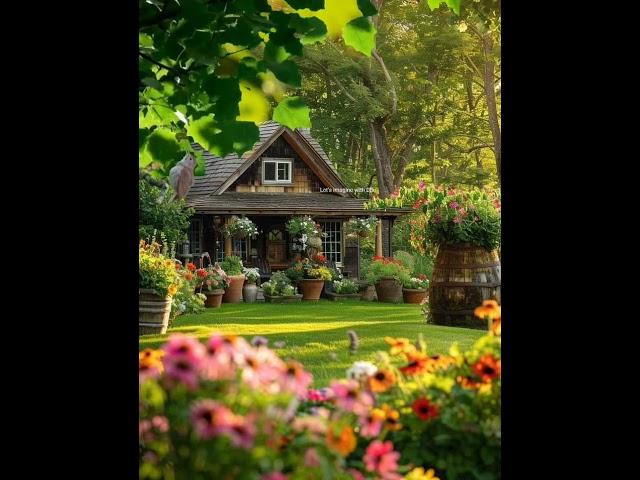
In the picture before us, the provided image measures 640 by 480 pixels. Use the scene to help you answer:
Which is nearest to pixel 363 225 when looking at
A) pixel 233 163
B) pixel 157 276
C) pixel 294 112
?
pixel 233 163

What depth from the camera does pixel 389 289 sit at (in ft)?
40.4

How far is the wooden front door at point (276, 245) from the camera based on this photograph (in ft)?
48.2

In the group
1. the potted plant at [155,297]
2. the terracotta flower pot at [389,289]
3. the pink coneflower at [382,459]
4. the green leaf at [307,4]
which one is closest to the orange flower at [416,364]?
the pink coneflower at [382,459]

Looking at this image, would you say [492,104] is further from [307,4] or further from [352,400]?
[352,400]

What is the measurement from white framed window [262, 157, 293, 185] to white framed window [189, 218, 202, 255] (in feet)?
5.06

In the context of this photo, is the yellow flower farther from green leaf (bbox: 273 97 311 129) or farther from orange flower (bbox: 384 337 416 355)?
green leaf (bbox: 273 97 311 129)

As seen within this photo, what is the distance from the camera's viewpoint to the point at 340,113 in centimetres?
1069

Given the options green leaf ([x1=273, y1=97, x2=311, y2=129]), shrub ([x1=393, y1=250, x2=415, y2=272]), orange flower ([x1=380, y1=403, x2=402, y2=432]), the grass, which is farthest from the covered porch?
orange flower ([x1=380, y1=403, x2=402, y2=432])

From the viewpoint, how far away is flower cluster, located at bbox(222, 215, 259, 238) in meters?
13.2

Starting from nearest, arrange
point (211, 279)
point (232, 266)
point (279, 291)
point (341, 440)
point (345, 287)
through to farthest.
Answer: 1. point (341, 440)
2. point (211, 279)
3. point (232, 266)
4. point (279, 291)
5. point (345, 287)

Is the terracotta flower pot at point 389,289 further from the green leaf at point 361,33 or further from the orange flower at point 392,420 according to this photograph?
the orange flower at point 392,420

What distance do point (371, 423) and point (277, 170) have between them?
12.8 m
